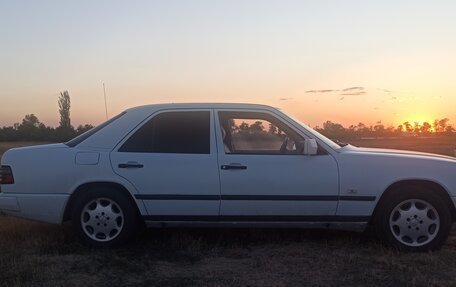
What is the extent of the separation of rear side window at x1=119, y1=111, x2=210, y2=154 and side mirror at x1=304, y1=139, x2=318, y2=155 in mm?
1027

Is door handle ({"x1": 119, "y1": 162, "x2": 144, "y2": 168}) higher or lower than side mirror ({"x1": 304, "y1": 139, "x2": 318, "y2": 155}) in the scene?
lower

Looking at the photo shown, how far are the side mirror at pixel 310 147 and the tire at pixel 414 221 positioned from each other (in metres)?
0.92

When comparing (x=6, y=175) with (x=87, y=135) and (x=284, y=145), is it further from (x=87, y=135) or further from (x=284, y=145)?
(x=284, y=145)

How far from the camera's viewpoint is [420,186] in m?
5.79

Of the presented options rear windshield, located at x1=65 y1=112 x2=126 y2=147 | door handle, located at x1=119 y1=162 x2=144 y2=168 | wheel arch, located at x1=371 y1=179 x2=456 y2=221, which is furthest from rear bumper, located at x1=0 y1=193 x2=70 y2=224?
wheel arch, located at x1=371 y1=179 x2=456 y2=221

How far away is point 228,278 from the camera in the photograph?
4.79 meters

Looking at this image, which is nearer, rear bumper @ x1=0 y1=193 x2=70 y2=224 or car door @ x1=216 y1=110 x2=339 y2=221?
car door @ x1=216 y1=110 x2=339 y2=221

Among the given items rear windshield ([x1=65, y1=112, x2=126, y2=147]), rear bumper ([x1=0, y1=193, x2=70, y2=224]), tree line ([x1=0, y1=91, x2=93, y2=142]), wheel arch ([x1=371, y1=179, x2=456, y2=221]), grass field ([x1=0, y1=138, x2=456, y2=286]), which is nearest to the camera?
grass field ([x1=0, y1=138, x2=456, y2=286])

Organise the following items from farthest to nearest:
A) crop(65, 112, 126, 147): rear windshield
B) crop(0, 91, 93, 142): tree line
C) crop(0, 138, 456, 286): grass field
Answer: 1. crop(0, 91, 93, 142): tree line
2. crop(65, 112, 126, 147): rear windshield
3. crop(0, 138, 456, 286): grass field

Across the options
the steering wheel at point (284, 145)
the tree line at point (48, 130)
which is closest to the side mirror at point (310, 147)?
the steering wheel at point (284, 145)

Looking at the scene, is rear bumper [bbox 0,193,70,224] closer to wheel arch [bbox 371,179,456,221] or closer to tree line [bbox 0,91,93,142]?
wheel arch [bbox 371,179,456,221]

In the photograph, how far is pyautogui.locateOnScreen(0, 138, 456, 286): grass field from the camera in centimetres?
475

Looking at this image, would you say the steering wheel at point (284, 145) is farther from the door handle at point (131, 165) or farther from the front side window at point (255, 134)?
the door handle at point (131, 165)

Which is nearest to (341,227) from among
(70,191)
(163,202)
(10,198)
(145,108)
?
(163,202)
